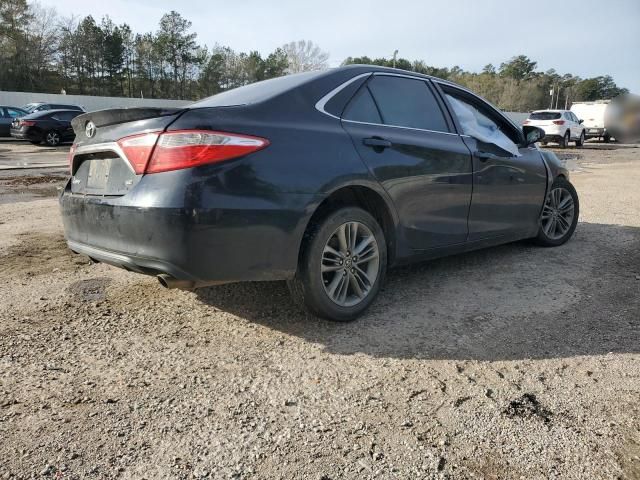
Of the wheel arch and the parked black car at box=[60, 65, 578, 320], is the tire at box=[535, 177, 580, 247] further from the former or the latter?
the wheel arch

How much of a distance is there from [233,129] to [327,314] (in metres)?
1.25

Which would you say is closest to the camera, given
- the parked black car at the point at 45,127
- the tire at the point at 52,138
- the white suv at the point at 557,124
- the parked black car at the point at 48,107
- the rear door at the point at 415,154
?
the rear door at the point at 415,154

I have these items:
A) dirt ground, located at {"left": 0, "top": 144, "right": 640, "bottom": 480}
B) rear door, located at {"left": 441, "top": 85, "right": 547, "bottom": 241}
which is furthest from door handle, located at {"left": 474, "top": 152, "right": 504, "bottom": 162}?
dirt ground, located at {"left": 0, "top": 144, "right": 640, "bottom": 480}

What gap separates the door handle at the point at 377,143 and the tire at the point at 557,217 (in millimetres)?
2430

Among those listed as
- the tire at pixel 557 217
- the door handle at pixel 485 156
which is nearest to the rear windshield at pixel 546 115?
the tire at pixel 557 217

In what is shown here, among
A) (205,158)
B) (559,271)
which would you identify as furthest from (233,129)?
(559,271)

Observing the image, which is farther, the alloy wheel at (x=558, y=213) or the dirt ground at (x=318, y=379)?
the alloy wheel at (x=558, y=213)

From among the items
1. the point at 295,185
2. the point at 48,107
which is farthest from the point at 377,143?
the point at 48,107

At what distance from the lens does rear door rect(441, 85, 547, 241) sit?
4.09 metres

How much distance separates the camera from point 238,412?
7.35 feet

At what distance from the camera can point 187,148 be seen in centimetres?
258

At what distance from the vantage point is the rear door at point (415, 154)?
131 inches

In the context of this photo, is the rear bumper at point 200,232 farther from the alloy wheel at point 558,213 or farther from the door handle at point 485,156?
the alloy wheel at point 558,213

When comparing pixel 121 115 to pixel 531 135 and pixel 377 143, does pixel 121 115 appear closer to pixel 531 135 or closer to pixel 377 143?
pixel 377 143
